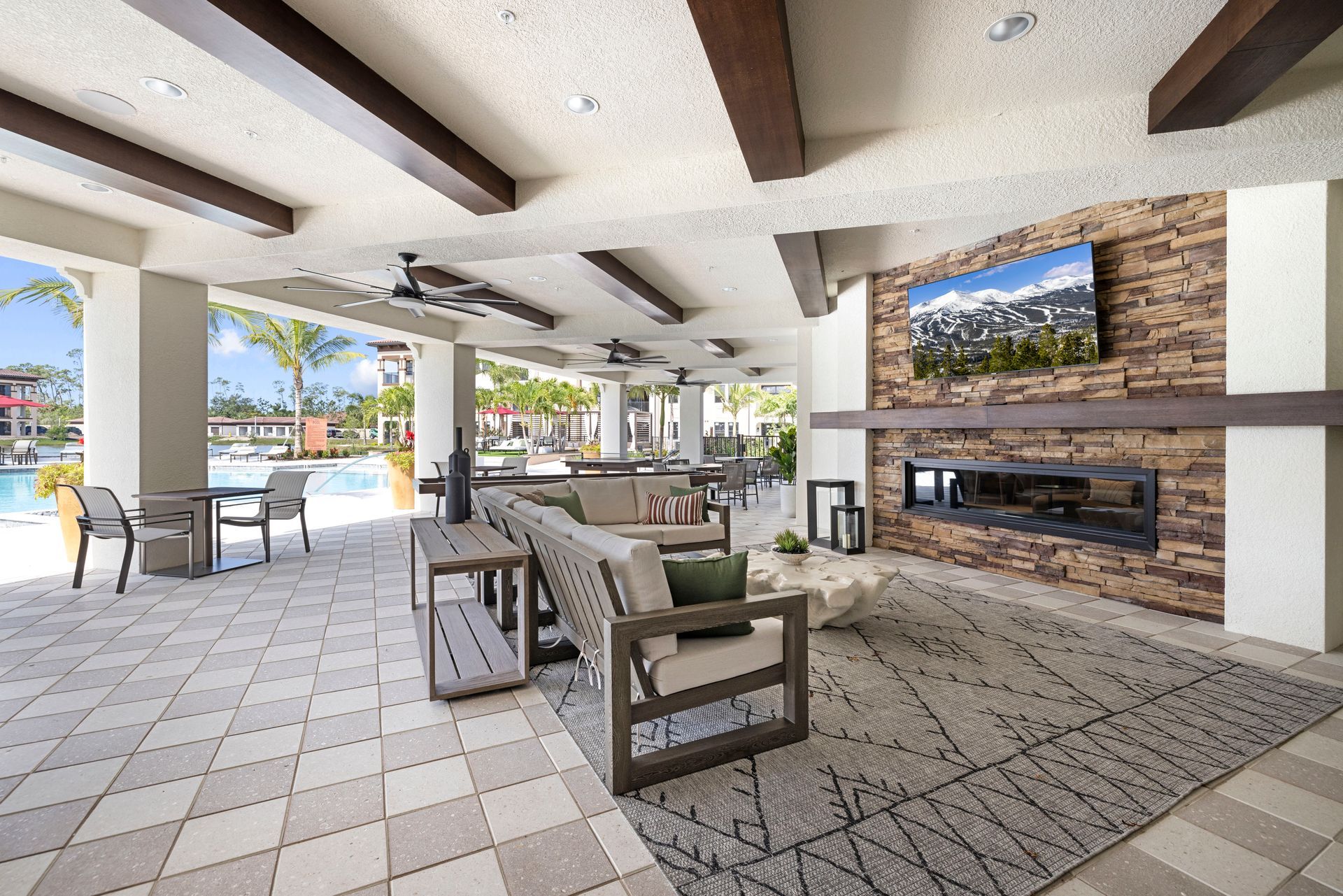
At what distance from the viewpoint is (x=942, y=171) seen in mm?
3279

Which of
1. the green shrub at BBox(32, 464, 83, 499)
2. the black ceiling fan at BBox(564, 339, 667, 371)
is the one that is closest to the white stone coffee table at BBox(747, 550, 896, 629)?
the black ceiling fan at BBox(564, 339, 667, 371)

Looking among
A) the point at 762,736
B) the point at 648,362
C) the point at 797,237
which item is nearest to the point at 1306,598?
the point at 762,736

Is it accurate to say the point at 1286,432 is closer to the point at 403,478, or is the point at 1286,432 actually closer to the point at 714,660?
the point at 714,660

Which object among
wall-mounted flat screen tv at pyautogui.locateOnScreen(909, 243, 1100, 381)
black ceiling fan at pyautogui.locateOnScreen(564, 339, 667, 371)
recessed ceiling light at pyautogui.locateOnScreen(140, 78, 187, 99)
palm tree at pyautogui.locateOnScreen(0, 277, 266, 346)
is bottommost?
wall-mounted flat screen tv at pyautogui.locateOnScreen(909, 243, 1100, 381)

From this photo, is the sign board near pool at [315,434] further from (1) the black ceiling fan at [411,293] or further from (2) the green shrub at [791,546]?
(2) the green shrub at [791,546]

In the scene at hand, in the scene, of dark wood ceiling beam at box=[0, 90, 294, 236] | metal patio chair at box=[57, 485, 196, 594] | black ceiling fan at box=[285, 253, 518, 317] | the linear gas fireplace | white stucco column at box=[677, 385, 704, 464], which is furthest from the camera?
white stucco column at box=[677, 385, 704, 464]

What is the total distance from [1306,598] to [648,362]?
8678 millimetres

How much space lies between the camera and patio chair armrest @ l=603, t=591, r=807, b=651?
212cm

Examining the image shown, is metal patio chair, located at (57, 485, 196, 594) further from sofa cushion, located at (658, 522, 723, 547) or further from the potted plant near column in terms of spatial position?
the potted plant near column

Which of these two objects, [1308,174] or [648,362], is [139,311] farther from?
[1308,174]

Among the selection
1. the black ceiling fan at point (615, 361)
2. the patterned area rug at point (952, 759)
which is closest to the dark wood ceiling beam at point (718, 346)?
the black ceiling fan at point (615, 361)

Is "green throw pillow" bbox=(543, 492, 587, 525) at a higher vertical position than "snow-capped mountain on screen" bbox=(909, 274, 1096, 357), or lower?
lower

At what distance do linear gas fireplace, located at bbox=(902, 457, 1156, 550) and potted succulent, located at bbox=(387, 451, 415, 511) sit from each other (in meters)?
7.84

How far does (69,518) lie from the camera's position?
569 centimetres
